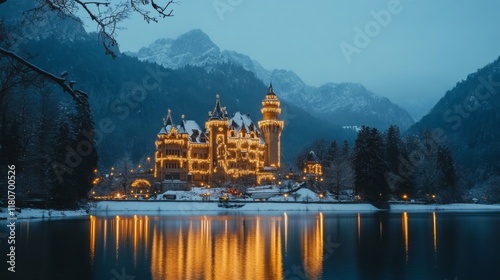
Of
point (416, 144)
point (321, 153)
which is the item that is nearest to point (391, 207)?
point (416, 144)

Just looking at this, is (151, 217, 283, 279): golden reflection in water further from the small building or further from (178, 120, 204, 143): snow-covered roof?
the small building

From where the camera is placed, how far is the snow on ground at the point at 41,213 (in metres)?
54.5

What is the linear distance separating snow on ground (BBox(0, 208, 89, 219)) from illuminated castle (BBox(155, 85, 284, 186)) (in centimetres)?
4497

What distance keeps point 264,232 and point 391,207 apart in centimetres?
5308

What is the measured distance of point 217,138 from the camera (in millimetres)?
120562

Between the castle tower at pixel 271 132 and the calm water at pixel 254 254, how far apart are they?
86276mm

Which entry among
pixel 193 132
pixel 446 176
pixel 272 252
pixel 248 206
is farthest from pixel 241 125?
Answer: pixel 272 252

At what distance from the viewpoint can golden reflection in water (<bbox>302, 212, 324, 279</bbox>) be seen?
22.8 metres

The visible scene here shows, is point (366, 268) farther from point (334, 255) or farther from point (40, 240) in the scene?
point (40, 240)

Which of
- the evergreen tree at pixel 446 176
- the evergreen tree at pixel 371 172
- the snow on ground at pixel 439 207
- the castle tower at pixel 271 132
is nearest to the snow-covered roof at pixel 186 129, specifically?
the castle tower at pixel 271 132

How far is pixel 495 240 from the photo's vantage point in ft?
119

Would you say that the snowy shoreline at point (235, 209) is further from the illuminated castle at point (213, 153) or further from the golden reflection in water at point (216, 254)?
the golden reflection in water at point (216, 254)

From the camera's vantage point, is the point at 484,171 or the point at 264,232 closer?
the point at 264,232

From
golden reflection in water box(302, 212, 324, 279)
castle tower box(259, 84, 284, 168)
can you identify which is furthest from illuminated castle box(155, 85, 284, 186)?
golden reflection in water box(302, 212, 324, 279)
